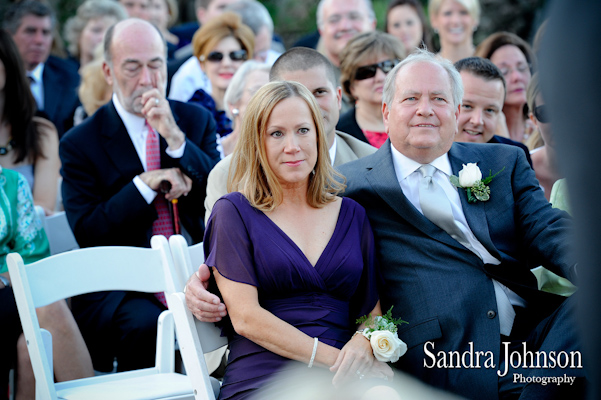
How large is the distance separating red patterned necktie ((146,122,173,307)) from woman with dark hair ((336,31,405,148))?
142 centimetres

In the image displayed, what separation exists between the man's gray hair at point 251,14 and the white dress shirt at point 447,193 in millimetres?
3478

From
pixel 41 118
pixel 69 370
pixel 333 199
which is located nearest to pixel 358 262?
pixel 333 199

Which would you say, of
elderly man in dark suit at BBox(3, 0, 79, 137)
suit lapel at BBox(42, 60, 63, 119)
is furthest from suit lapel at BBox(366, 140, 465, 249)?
suit lapel at BBox(42, 60, 63, 119)

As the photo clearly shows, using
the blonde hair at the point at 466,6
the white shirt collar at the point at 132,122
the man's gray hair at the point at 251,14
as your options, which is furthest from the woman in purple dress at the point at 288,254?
the blonde hair at the point at 466,6

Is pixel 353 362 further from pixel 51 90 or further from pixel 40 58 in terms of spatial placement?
pixel 40 58

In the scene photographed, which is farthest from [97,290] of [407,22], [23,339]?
[407,22]

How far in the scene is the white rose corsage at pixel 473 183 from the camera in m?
3.31

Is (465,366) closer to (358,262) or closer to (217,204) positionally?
(358,262)

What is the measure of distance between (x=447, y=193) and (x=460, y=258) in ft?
1.30

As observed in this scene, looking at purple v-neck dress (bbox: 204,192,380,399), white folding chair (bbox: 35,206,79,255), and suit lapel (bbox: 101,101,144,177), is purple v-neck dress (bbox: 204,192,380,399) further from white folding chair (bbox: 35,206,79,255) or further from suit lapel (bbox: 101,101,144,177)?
white folding chair (bbox: 35,206,79,255)

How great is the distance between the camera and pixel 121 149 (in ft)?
14.3

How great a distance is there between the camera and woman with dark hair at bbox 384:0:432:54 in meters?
7.15

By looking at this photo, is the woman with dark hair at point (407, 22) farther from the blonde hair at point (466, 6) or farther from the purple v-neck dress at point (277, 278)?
the purple v-neck dress at point (277, 278)

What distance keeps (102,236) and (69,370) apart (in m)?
0.85
